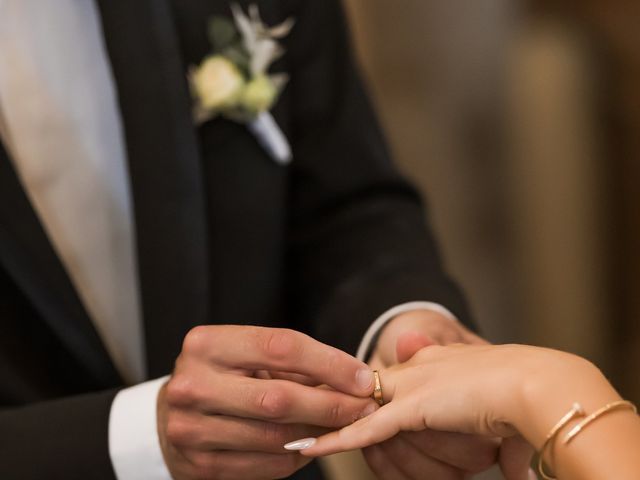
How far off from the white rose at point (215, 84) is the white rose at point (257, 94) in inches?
0.7

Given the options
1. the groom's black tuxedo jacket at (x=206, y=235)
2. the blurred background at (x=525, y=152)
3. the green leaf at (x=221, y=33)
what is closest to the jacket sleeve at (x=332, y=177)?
the groom's black tuxedo jacket at (x=206, y=235)

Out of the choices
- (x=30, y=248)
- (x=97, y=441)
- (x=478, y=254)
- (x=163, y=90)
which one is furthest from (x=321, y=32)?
(x=478, y=254)

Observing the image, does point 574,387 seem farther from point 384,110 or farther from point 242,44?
point 384,110

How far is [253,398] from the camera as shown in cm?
64

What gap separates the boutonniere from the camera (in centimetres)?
96

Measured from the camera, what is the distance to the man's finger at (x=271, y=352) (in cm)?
64

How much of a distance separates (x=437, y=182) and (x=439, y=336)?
4.29ft

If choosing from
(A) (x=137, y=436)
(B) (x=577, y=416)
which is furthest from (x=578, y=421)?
(A) (x=137, y=436)

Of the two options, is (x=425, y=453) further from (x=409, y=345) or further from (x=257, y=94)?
(x=257, y=94)

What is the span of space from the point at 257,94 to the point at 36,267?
331 mm

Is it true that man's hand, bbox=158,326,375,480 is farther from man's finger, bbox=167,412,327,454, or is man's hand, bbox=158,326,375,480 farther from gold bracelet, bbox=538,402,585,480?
gold bracelet, bbox=538,402,585,480

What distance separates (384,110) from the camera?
6.67 feet

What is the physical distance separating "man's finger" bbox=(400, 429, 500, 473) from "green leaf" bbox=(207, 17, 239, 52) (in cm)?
53

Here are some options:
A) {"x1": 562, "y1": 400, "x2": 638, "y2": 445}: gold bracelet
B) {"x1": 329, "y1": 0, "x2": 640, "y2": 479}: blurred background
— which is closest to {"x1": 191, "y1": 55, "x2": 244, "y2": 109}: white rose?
{"x1": 562, "y1": 400, "x2": 638, "y2": 445}: gold bracelet
